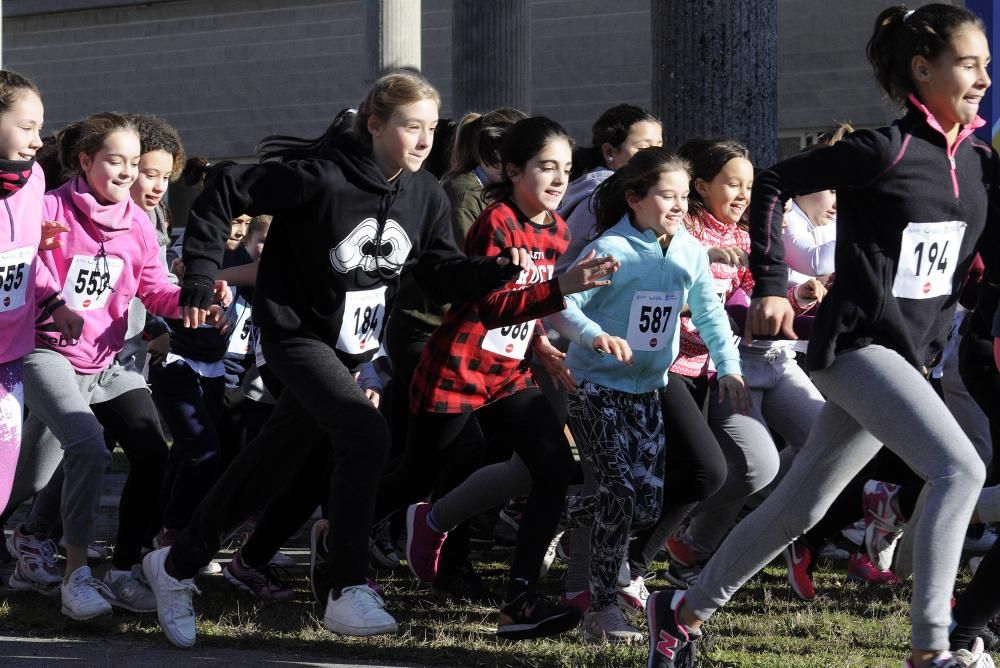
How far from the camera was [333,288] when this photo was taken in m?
4.79

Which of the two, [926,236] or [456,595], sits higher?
[926,236]

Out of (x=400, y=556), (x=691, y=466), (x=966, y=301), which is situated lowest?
(x=400, y=556)

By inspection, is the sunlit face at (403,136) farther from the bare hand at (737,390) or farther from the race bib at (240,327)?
the race bib at (240,327)

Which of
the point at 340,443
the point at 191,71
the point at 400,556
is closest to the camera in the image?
the point at 340,443

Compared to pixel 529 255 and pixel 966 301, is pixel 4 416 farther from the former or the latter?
pixel 966 301

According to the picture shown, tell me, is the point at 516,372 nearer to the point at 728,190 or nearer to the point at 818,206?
the point at 728,190

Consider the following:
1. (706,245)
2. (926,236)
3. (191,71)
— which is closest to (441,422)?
(706,245)

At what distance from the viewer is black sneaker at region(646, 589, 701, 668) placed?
425cm

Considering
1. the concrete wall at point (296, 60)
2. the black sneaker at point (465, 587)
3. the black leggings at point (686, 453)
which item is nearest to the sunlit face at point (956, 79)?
the black leggings at point (686, 453)

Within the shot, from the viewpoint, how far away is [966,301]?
220 inches

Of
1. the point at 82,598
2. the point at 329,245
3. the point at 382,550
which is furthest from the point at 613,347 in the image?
the point at 382,550

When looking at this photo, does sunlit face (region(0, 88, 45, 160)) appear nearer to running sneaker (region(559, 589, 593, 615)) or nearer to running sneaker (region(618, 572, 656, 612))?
running sneaker (region(559, 589, 593, 615))

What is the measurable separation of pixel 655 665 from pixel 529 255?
1.44 m

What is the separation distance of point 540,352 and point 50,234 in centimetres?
162
